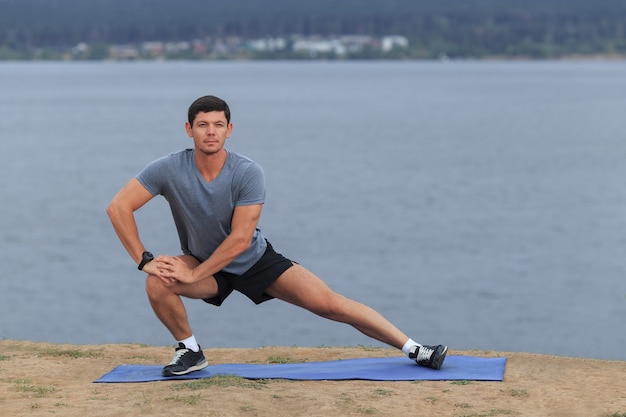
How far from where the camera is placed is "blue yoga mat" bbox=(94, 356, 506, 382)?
7785 mm

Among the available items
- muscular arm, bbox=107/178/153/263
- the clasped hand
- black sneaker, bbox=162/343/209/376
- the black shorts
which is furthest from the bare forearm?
black sneaker, bbox=162/343/209/376

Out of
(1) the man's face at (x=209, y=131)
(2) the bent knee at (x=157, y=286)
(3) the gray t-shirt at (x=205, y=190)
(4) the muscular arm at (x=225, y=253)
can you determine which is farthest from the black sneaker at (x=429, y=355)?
(1) the man's face at (x=209, y=131)

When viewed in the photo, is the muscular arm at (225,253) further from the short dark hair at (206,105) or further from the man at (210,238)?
the short dark hair at (206,105)

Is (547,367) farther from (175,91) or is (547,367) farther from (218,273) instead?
(175,91)

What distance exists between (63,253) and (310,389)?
24256 millimetres

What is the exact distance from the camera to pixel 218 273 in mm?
7738

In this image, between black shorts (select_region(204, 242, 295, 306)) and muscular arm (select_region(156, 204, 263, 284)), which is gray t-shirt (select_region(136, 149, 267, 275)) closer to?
muscular arm (select_region(156, 204, 263, 284))

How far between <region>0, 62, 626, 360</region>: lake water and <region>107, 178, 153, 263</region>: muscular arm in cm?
1239

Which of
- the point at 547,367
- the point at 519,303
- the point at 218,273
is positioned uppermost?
the point at 218,273

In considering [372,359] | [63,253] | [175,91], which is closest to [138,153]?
[63,253]

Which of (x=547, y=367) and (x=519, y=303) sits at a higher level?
(x=547, y=367)

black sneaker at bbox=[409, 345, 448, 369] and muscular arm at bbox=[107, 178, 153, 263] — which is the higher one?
muscular arm at bbox=[107, 178, 153, 263]

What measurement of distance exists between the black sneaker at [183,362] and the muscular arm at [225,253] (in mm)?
552

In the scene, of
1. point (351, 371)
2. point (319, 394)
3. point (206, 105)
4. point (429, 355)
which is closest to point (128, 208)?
point (206, 105)
